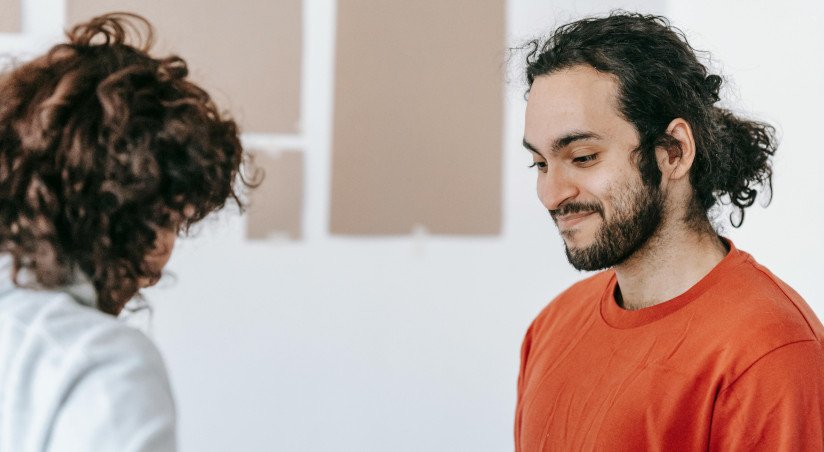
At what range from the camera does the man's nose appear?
133cm

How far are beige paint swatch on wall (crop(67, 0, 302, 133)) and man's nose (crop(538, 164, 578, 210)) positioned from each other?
2.49ft

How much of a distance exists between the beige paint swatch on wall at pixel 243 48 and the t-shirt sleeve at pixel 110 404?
119cm

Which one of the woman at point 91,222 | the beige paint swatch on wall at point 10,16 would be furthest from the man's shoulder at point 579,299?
the beige paint swatch on wall at point 10,16

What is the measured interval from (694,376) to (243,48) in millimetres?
1266

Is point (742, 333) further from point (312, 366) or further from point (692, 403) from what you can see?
point (312, 366)

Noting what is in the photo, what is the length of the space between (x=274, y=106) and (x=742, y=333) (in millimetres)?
1187

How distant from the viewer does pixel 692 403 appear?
1143 mm

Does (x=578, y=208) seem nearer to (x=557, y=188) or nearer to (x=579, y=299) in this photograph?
(x=557, y=188)

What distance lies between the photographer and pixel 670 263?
1300 millimetres

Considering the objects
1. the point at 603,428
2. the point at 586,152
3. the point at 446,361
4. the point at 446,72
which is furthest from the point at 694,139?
the point at 446,361

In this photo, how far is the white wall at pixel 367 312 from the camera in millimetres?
1892

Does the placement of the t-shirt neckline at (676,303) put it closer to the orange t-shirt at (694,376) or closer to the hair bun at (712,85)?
the orange t-shirt at (694,376)

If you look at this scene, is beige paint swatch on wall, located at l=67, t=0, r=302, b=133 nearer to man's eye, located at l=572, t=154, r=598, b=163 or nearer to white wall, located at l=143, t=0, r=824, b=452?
white wall, located at l=143, t=0, r=824, b=452

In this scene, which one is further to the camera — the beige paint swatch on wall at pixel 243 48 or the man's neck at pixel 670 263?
the beige paint swatch on wall at pixel 243 48
